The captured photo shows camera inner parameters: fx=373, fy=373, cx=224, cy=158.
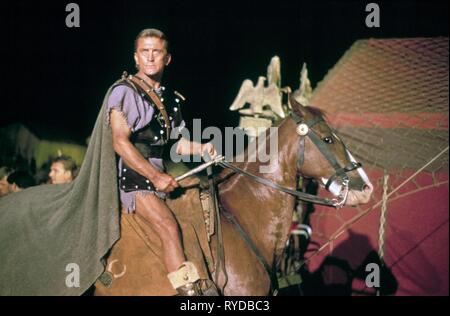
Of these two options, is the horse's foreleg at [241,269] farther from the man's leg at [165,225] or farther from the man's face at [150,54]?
the man's face at [150,54]

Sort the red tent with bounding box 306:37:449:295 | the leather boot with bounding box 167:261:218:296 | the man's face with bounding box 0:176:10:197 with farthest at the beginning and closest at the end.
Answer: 1. the red tent with bounding box 306:37:449:295
2. the man's face with bounding box 0:176:10:197
3. the leather boot with bounding box 167:261:218:296

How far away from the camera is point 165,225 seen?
3258 mm

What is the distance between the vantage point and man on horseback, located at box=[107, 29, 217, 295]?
3.21 metres

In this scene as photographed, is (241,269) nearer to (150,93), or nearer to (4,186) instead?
(150,93)

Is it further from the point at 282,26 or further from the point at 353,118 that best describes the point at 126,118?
the point at 282,26

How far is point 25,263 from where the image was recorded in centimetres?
337

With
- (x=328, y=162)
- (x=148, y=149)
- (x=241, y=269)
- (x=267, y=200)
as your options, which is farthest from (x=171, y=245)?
(x=328, y=162)

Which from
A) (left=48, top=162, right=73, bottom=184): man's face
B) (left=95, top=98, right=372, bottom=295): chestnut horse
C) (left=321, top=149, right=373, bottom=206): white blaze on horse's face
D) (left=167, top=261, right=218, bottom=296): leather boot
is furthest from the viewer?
(left=48, top=162, right=73, bottom=184): man's face

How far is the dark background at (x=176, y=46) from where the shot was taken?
7738mm

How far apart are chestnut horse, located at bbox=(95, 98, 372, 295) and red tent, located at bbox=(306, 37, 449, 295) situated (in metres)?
2.91

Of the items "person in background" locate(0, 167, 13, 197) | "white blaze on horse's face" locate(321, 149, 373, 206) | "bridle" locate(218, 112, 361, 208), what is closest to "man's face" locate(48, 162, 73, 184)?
"person in background" locate(0, 167, 13, 197)

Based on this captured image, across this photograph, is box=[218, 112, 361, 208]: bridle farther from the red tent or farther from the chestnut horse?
the red tent

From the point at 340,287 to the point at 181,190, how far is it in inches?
185

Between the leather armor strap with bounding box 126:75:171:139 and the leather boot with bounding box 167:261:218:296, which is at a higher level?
the leather armor strap with bounding box 126:75:171:139
